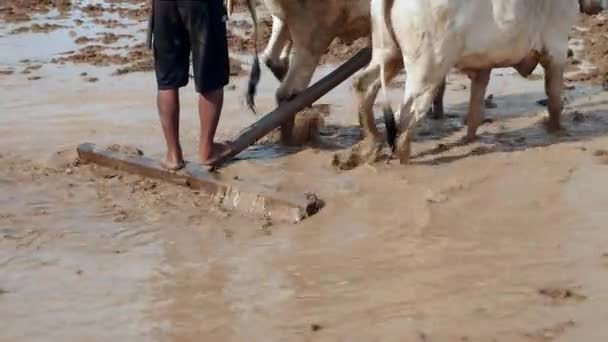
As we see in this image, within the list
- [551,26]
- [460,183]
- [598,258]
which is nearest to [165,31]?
[460,183]

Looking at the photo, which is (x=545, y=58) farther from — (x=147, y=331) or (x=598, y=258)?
(x=147, y=331)

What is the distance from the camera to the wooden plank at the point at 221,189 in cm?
532

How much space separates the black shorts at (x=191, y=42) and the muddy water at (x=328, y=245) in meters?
0.63

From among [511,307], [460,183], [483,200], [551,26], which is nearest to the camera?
[511,307]

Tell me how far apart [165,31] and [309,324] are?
2.80m

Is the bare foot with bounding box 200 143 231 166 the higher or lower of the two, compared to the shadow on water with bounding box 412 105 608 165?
higher

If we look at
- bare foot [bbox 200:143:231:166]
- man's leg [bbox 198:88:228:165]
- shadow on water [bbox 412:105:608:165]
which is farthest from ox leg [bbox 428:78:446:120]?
man's leg [bbox 198:88:228:165]

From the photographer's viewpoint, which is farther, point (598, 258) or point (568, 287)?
point (598, 258)

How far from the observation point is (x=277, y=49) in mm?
7535

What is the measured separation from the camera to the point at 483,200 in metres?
5.38

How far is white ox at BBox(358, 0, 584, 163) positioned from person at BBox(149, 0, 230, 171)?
0.98 metres

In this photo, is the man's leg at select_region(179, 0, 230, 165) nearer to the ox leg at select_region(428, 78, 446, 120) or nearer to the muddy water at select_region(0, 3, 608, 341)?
the muddy water at select_region(0, 3, 608, 341)

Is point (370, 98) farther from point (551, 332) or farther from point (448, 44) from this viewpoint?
point (551, 332)

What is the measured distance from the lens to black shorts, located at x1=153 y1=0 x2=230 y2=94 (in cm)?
602
